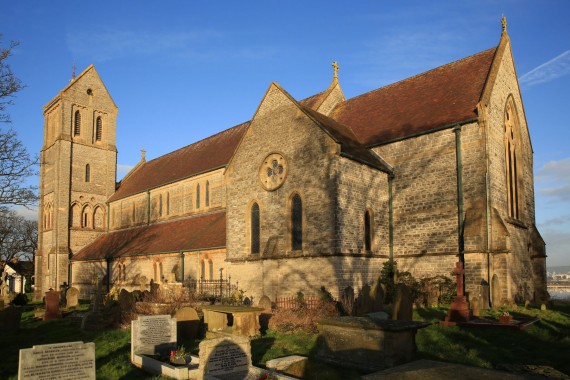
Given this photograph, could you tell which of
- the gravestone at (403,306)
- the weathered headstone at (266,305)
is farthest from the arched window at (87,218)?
the gravestone at (403,306)

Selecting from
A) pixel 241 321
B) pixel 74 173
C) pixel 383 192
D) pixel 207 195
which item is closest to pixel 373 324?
pixel 241 321

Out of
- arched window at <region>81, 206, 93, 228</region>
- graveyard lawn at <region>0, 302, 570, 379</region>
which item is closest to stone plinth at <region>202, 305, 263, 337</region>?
graveyard lawn at <region>0, 302, 570, 379</region>

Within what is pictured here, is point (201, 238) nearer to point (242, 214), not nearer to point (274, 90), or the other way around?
point (242, 214)

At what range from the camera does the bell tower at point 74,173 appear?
39562mm

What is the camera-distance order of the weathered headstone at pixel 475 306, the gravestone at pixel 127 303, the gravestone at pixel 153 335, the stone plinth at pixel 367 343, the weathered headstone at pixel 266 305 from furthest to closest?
the gravestone at pixel 127 303
the weathered headstone at pixel 266 305
the weathered headstone at pixel 475 306
the gravestone at pixel 153 335
the stone plinth at pixel 367 343

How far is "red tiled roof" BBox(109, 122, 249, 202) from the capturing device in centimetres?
3325

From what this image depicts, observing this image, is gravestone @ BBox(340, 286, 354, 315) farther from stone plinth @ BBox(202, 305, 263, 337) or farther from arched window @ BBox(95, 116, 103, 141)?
arched window @ BBox(95, 116, 103, 141)

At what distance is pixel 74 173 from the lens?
41.2 metres

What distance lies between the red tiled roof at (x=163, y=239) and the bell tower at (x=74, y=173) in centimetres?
168

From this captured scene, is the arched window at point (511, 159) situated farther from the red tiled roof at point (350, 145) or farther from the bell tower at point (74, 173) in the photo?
the bell tower at point (74, 173)

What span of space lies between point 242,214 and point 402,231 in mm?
7698

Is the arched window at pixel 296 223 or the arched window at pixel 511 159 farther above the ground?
the arched window at pixel 511 159

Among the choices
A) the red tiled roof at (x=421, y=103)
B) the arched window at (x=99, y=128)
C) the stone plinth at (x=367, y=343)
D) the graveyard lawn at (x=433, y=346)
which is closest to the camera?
the stone plinth at (x=367, y=343)

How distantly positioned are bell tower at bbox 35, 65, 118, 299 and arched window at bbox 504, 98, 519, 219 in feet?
110
